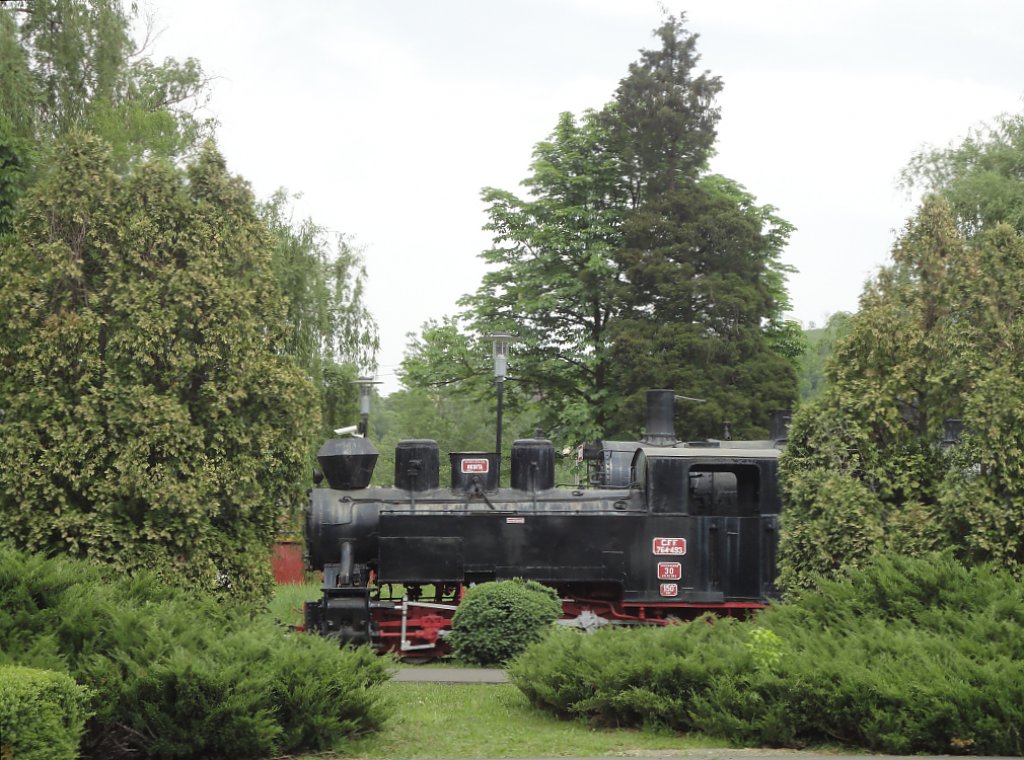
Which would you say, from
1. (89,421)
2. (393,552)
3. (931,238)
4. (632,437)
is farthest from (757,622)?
(632,437)

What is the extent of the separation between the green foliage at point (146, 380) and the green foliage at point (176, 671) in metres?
3.77

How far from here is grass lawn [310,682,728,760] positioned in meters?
9.70

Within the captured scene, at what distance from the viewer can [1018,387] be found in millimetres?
12305

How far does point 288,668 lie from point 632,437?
2163 cm

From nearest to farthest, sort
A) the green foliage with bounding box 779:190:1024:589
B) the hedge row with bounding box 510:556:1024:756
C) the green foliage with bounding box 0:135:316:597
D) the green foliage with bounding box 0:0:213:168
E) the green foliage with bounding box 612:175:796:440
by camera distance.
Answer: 1. the hedge row with bounding box 510:556:1024:756
2. the green foliage with bounding box 779:190:1024:589
3. the green foliage with bounding box 0:135:316:597
4. the green foliage with bounding box 0:0:213:168
5. the green foliage with bounding box 612:175:796:440

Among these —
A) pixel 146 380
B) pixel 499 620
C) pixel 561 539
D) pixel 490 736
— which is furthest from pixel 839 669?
pixel 146 380

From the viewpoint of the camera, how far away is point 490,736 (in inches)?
410

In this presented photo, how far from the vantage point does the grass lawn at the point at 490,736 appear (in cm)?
970

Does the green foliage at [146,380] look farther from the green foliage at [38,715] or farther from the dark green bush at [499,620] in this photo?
the green foliage at [38,715]

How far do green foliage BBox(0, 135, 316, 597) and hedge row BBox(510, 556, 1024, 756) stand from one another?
491cm

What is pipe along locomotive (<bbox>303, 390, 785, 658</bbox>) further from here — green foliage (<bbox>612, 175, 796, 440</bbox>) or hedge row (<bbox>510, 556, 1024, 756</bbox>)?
green foliage (<bbox>612, 175, 796, 440</bbox>)

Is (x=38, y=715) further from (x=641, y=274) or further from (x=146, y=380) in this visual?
(x=641, y=274)

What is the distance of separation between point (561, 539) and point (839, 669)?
752cm

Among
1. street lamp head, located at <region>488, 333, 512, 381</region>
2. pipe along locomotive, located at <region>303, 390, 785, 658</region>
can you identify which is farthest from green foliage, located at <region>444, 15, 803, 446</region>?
pipe along locomotive, located at <region>303, 390, 785, 658</region>
